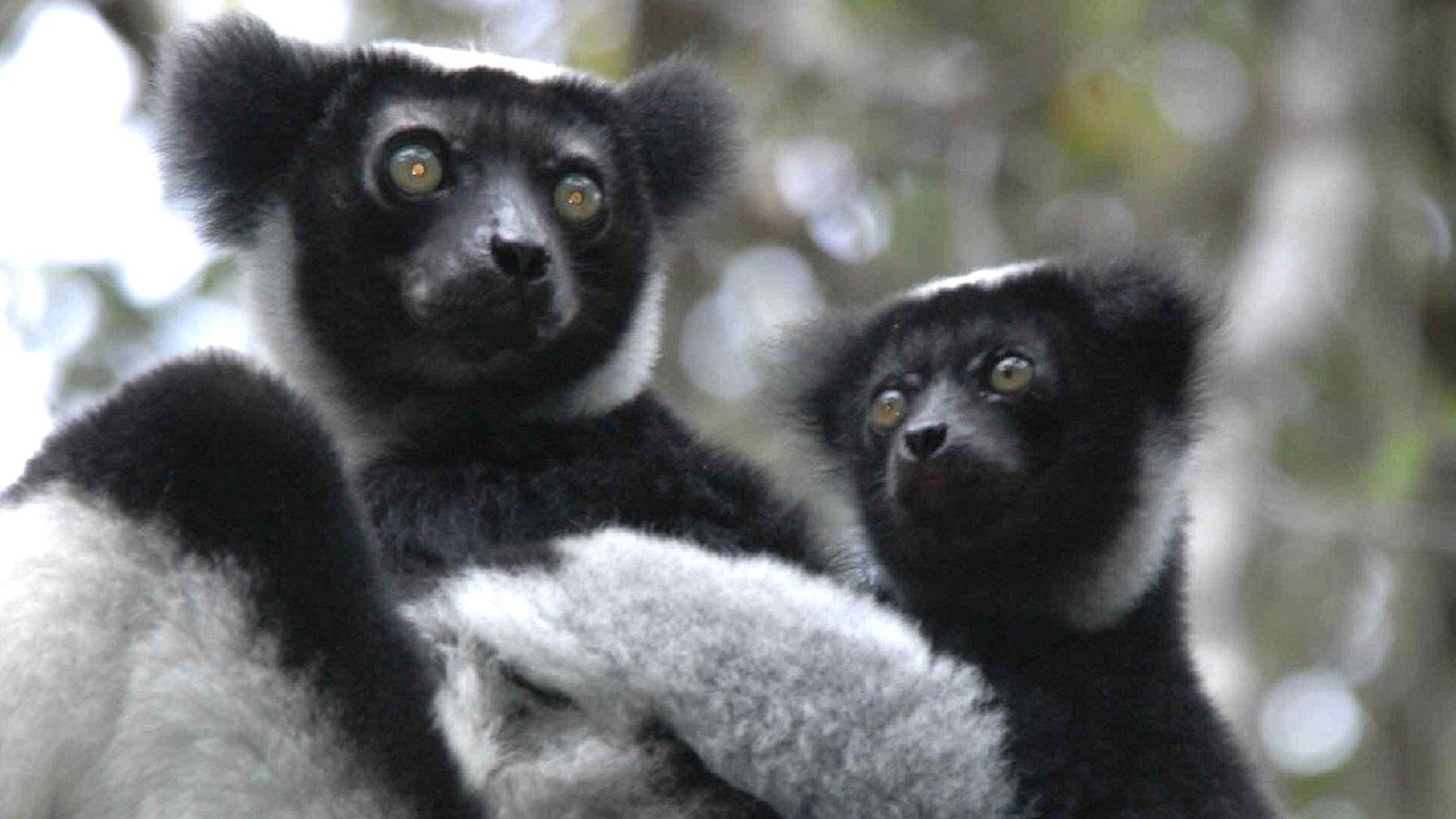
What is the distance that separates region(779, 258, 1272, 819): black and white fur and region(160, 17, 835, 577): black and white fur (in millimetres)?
338

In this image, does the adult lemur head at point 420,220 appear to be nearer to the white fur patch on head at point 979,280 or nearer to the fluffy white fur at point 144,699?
the white fur patch on head at point 979,280

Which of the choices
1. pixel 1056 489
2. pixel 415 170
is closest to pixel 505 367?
pixel 415 170

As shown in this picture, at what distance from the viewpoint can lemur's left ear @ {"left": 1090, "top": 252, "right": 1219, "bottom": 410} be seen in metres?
4.57

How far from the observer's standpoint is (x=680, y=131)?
4.71 meters

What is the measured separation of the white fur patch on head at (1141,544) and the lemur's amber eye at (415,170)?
1.56m

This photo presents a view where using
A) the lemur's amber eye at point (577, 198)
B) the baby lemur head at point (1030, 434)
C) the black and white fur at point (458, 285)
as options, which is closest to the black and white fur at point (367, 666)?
the black and white fur at point (458, 285)

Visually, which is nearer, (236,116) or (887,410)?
(236,116)

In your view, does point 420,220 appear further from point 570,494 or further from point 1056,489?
point 1056,489

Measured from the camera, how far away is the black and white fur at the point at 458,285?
4.00m

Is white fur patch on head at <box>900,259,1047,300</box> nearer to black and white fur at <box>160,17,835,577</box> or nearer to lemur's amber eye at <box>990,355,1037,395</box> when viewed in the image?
lemur's amber eye at <box>990,355,1037,395</box>

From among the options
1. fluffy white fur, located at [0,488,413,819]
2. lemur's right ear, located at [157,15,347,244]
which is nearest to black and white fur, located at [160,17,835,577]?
lemur's right ear, located at [157,15,347,244]

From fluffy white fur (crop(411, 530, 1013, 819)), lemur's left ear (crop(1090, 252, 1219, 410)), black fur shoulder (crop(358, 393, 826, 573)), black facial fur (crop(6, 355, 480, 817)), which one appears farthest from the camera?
lemur's left ear (crop(1090, 252, 1219, 410))

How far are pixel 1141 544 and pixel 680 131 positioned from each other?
1.39 m

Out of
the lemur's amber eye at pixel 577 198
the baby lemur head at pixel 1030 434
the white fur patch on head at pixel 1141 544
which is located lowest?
the white fur patch on head at pixel 1141 544
